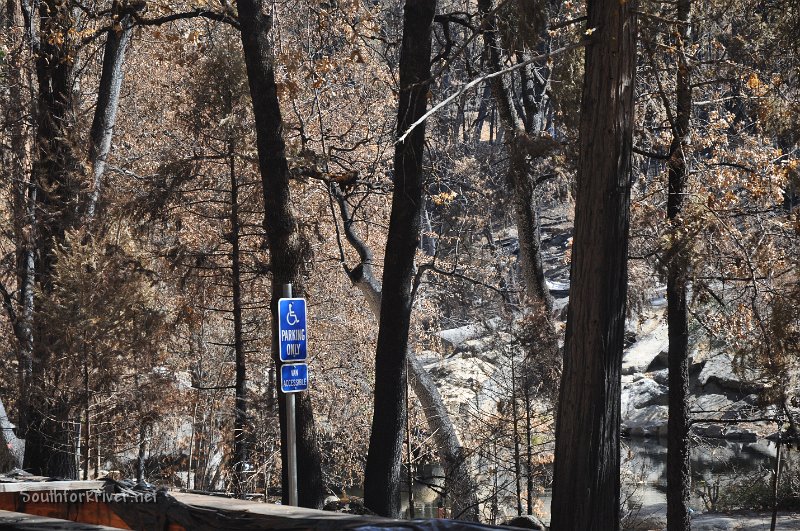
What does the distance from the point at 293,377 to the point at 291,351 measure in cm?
21

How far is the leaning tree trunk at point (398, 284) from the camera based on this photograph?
1054cm

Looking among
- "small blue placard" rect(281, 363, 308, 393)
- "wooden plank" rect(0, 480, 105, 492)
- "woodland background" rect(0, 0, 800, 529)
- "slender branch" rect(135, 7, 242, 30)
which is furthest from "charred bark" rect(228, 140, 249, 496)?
"wooden plank" rect(0, 480, 105, 492)

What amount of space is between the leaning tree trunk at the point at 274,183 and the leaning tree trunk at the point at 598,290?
3.52m

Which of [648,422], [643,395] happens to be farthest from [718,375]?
[648,422]

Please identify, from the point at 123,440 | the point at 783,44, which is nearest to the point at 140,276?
the point at 123,440

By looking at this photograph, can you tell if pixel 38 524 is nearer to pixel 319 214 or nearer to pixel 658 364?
pixel 319 214

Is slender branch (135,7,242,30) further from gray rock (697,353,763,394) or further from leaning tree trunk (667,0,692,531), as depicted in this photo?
gray rock (697,353,763,394)

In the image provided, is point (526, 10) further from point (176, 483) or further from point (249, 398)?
point (176, 483)

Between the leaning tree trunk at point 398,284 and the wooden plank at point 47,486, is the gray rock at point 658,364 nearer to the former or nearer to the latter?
the leaning tree trunk at point 398,284

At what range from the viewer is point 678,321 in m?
13.4

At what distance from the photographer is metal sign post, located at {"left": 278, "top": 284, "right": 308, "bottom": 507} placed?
7.47 meters

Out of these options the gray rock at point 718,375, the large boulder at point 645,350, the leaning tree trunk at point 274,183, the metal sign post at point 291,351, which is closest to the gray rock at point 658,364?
the large boulder at point 645,350

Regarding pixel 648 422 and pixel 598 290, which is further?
pixel 648 422

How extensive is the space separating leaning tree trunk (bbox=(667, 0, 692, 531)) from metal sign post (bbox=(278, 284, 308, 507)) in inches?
248
